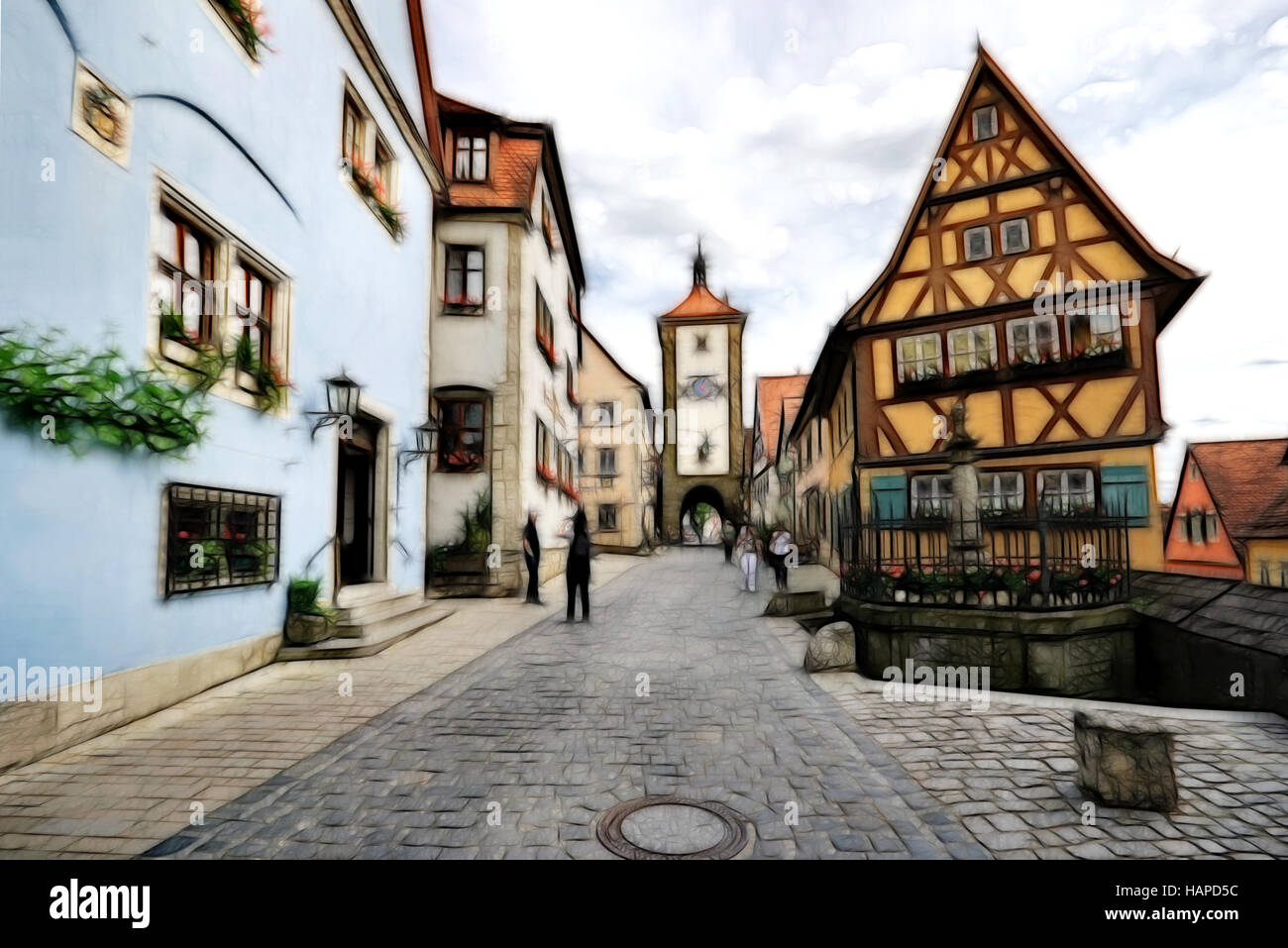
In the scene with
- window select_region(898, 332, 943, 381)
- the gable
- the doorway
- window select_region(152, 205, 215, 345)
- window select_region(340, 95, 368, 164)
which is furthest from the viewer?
window select_region(898, 332, 943, 381)

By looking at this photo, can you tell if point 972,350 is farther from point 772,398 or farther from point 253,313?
point 772,398

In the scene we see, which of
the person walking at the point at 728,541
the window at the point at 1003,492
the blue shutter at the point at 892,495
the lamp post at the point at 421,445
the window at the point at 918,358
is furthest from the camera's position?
the person walking at the point at 728,541

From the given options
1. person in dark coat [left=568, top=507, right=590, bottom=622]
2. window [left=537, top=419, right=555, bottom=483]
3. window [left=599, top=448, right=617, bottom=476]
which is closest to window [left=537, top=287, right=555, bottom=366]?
window [left=537, top=419, right=555, bottom=483]

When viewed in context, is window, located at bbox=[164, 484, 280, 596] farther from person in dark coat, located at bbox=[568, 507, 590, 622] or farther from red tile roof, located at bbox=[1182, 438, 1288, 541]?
red tile roof, located at bbox=[1182, 438, 1288, 541]

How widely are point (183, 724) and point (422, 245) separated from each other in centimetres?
1067

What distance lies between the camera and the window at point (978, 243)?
14875 millimetres

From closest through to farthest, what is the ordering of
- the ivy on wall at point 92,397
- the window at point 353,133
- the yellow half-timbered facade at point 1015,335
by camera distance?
1. the ivy on wall at point 92,397
2. the window at point 353,133
3. the yellow half-timbered facade at point 1015,335

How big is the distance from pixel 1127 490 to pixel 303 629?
46.6ft

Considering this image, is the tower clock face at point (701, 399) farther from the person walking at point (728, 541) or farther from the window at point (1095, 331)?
the window at point (1095, 331)

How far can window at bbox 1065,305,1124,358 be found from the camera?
44.7 ft

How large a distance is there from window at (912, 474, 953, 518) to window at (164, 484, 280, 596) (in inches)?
477

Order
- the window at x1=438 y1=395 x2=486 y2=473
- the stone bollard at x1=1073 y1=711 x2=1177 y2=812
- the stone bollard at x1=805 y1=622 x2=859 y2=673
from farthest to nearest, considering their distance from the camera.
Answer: the window at x1=438 y1=395 x2=486 y2=473 < the stone bollard at x1=805 y1=622 x2=859 y2=673 < the stone bollard at x1=1073 y1=711 x2=1177 y2=812

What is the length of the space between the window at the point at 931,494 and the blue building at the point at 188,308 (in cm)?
1080

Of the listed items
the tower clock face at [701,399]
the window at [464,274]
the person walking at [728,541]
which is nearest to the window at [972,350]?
the window at [464,274]
